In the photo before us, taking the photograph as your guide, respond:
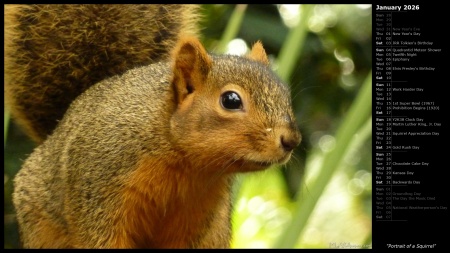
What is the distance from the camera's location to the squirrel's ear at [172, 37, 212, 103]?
1684 mm

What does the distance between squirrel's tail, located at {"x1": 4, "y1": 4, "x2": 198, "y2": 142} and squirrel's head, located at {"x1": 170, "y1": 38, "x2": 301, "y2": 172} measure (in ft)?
1.30

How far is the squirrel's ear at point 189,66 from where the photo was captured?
1684 millimetres

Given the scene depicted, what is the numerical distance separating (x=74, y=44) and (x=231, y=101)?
670mm

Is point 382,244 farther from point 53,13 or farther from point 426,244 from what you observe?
point 53,13

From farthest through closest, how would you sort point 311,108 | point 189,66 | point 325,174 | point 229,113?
1. point 311,108
2. point 189,66
3. point 229,113
4. point 325,174

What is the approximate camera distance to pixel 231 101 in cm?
159

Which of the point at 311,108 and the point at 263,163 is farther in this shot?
the point at 311,108

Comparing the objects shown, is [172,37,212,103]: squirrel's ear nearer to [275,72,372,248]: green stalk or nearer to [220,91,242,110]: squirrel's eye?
[220,91,242,110]: squirrel's eye

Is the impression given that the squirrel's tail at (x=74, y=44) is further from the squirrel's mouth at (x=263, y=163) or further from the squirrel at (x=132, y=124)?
the squirrel's mouth at (x=263, y=163)

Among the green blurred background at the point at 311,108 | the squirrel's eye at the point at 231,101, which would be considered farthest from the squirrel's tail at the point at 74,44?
the squirrel's eye at the point at 231,101

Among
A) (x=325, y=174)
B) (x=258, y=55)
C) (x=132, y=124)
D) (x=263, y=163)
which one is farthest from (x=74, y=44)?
(x=325, y=174)

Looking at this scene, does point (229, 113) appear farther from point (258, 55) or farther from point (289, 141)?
point (258, 55)
